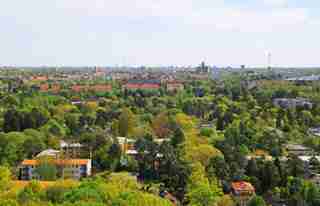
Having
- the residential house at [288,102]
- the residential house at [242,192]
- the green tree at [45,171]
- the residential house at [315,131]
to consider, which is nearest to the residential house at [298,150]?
the residential house at [315,131]

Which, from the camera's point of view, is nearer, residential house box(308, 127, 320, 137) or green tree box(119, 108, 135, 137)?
green tree box(119, 108, 135, 137)

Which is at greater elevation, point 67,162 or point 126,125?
point 126,125

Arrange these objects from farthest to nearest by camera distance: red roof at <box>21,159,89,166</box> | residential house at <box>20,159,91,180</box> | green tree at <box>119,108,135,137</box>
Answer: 1. green tree at <box>119,108,135,137</box>
2. red roof at <box>21,159,89,166</box>
3. residential house at <box>20,159,91,180</box>

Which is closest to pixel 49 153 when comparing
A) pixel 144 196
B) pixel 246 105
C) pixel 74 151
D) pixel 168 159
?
pixel 74 151

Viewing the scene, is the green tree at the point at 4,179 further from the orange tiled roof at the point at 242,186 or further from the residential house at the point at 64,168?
the orange tiled roof at the point at 242,186

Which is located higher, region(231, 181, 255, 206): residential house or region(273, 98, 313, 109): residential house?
region(273, 98, 313, 109): residential house

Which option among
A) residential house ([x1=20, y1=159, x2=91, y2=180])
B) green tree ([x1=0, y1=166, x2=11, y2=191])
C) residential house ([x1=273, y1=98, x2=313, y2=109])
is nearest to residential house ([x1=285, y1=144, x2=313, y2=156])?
residential house ([x1=20, y1=159, x2=91, y2=180])

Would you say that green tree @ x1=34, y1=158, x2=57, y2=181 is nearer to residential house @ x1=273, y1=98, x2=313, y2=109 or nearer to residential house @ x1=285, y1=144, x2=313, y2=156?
residential house @ x1=285, y1=144, x2=313, y2=156

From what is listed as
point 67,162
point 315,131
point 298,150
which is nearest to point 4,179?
point 67,162

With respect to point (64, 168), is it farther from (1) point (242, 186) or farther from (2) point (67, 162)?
(1) point (242, 186)
